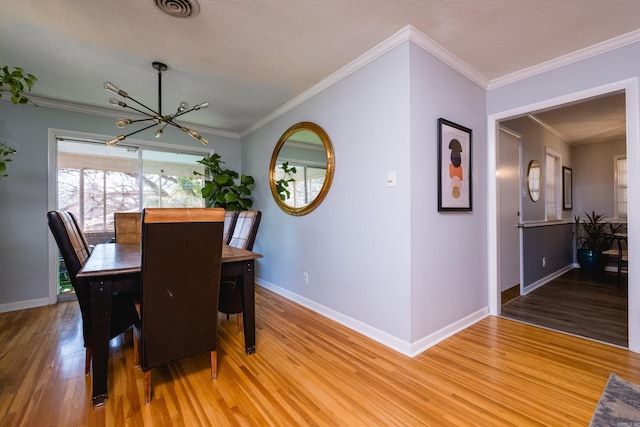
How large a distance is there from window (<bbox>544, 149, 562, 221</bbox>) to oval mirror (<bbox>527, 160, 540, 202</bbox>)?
32 centimetres

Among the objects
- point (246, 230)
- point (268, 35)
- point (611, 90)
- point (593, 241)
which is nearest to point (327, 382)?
point (246, 230)

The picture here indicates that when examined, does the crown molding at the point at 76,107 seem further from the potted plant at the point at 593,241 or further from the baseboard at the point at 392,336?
the potted plant at the point at 593,241

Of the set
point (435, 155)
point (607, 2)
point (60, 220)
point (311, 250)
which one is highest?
point (607, 2)

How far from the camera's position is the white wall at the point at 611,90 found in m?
2.02

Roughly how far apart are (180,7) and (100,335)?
2.03 metres

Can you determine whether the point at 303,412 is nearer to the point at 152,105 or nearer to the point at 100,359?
the point at 100,359

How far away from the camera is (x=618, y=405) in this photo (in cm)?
147

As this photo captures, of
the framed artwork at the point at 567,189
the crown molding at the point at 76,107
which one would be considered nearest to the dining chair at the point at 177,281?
the crown molding at the point at 76,107

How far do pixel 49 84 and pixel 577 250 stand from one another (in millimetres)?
7955

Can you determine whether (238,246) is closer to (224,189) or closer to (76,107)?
(224,189)

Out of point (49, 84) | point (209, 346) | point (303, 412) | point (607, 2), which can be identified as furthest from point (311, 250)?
point (49, 84)

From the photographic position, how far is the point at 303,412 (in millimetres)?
1468

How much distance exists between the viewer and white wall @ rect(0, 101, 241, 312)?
3064 millimetres

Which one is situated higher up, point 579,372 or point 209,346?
point 209,346
